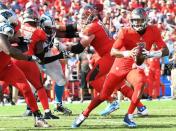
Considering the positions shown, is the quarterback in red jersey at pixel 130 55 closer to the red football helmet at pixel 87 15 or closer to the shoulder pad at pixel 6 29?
the red football helmet at pixel 87 15

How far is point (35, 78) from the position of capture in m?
9.65

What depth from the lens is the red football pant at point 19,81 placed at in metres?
8.19

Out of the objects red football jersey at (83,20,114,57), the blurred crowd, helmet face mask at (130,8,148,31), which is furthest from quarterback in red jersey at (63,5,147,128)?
the blurred crowd

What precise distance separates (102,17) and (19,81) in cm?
1182

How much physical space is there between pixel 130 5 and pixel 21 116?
12796 millimetres

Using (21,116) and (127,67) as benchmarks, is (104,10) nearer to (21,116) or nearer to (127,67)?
(21,116)

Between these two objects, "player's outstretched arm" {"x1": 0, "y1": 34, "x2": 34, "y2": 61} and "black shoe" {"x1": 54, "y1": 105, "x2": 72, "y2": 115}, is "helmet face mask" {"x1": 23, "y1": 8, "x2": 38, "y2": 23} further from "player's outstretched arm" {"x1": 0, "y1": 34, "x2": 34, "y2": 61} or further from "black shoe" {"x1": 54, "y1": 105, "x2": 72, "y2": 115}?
"player's outstretched arm" {"x1": 0, "y1": 34, "x2": 34, "y2": 61}

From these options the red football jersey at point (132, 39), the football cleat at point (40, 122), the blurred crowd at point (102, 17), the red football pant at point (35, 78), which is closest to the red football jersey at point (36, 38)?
the red football pant at point (35, 78)

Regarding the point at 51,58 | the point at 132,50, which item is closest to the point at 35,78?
the point at 51,58

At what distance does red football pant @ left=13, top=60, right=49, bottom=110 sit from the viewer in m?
9.56

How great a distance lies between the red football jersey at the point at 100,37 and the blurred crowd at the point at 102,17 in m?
4.29

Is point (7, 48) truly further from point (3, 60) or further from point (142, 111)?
point (142, 111)

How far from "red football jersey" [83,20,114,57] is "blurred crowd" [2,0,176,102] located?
14.1 feet

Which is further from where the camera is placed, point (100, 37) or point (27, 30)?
point (27, 30)
